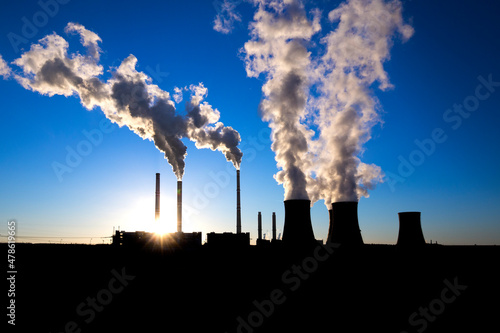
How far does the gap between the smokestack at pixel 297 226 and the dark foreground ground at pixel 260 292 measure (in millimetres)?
739

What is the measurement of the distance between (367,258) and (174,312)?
431 inches

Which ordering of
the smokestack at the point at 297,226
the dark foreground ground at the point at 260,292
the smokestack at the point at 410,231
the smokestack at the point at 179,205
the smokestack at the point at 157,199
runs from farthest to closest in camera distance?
the smokestack at the point at 157,199 → the smokestack at the point at 179,205 → the smokestack at the point at 410,231 → the smokestack at the point at 297,226 → the dark foreground ground at the point at 260,292

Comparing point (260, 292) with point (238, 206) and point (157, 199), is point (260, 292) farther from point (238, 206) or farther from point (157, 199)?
point (238, 206)

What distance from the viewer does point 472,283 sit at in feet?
53.8

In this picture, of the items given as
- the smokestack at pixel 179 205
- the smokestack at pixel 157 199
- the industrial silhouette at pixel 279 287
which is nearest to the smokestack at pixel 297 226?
the industrial silhouette at pixel 279 287

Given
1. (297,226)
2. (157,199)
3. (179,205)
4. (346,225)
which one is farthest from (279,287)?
(157,199)

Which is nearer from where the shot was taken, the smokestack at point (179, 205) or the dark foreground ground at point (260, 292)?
the dark foreground ground at point (260, 292)

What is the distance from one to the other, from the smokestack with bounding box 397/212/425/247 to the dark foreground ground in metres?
0.63

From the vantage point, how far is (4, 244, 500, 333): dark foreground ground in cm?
1225

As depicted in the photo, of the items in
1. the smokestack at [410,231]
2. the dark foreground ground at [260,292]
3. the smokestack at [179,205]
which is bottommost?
the dark foreground ground at [260,292]

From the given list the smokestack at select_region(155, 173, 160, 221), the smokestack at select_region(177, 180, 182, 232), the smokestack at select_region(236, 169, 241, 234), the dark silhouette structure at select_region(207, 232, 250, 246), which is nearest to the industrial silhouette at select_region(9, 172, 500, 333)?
the dark silhouette structure at select_region(207, 232, 250, 246)

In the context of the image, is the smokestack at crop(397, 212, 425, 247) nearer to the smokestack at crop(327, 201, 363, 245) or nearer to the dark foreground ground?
the dark foreground ground

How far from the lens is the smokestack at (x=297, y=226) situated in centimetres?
1716

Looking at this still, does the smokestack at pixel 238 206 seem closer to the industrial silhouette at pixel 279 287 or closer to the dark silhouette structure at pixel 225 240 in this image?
the dark silhouette structure at pixel 225 240
